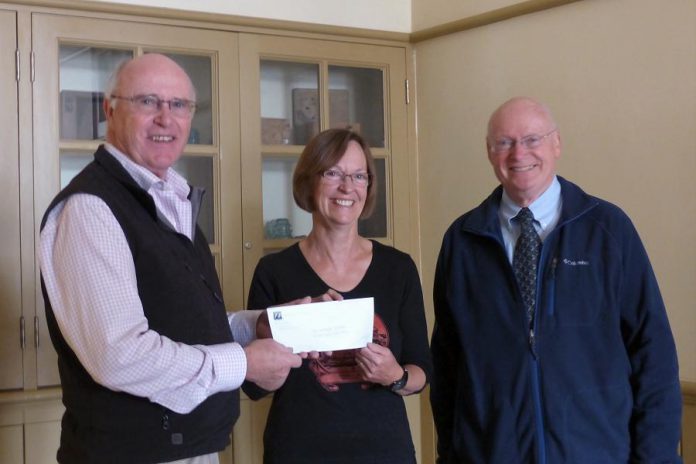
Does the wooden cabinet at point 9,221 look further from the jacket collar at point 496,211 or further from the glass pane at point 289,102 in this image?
the jacket collar at point 496,211

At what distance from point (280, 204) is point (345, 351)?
125cm

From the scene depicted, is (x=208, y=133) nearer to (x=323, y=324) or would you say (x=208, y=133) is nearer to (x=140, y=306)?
(x=323, y=324)

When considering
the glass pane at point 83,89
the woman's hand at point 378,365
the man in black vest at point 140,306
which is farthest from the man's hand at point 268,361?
the glass pane at point 83,89

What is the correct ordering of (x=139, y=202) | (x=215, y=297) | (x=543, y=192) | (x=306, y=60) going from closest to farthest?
(x=139, y=202) < (x=215, y=297) < (x=543, y=192) < (x=306, y=60)

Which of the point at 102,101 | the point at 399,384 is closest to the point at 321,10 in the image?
the point at 102,101

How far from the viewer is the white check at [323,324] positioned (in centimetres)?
Answer: 185

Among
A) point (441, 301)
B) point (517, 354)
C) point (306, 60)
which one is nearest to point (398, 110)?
point (306, 60)

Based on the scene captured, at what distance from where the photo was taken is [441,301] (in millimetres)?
2182

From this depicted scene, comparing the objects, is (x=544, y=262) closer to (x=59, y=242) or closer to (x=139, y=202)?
(x=139, y=202)

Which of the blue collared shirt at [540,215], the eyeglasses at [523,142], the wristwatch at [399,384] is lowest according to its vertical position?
the wristwatch at [399,384]

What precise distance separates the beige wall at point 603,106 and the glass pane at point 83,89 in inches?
50.9

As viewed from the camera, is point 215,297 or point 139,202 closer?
point 139,202

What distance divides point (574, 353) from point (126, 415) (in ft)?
3.15

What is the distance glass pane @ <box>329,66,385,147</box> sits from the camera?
11.0 ft
